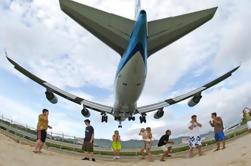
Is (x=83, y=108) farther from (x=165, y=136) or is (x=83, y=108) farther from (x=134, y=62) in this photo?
(x=165, y=136)

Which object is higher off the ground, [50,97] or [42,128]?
[50,97]

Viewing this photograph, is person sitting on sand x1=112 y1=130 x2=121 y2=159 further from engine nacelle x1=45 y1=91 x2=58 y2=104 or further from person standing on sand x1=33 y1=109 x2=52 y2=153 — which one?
engine nacelle x1=45 y1=91 x2=58 y2=104

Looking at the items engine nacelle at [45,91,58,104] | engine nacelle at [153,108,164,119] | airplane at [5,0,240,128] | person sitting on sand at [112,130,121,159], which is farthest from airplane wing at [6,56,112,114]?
person sitting on sand at [112,130,121,159]

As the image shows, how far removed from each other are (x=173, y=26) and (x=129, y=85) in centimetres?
439

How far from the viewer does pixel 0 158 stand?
990 cm

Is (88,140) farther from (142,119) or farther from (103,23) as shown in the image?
(142,119)

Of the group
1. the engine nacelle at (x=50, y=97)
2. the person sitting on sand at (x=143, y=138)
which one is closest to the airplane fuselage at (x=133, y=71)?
the engine nacelle at (x=50, y=97)

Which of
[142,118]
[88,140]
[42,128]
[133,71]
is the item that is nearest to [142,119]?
[142,118]

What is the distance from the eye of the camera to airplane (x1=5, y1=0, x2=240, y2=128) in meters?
20.4

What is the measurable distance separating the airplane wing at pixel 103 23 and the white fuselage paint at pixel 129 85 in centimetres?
200

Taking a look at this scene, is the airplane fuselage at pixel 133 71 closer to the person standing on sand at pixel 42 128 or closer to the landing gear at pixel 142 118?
the landing gear at pixel 142 118

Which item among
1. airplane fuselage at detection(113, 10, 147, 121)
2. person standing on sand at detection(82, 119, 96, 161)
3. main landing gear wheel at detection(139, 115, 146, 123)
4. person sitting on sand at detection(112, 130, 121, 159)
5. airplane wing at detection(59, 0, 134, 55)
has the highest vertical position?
airplane wing at detection(59, 0, 134, 55)

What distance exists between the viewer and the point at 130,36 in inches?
865

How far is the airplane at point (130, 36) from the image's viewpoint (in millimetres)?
20391
